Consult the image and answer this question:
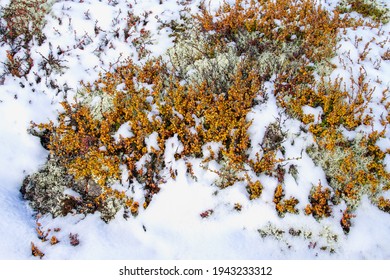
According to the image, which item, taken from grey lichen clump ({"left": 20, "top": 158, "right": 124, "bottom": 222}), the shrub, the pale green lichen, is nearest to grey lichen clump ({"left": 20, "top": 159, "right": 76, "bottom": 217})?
grey lichen clump ({"left": 20, "top": 158, "right": 124, "bottom": 222})

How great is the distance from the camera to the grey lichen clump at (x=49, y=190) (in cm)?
449

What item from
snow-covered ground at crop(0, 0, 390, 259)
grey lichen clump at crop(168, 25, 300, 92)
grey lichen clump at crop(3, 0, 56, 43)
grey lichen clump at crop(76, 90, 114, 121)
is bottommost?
snow-covered ground at crop(0, 0, 390, 259)

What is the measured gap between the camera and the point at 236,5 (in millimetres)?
6160

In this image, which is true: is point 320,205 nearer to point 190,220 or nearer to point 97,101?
point 190,220

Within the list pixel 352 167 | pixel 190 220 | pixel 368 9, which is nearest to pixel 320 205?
pixel 352 167

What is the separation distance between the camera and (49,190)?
4625 millimetres

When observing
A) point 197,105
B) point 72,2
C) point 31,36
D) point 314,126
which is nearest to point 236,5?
point 197,105

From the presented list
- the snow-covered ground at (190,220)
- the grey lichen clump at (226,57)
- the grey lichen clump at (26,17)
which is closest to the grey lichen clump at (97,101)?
the snow-covered ground at (190,220)

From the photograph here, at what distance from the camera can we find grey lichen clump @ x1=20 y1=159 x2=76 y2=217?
4492 mm

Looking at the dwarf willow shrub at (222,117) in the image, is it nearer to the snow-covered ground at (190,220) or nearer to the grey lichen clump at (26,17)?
the snow-covered ground at (190,220)

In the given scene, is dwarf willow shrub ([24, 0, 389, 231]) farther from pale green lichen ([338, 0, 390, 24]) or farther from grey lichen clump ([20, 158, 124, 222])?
pale green lichen ([338, 0, 390, 24])

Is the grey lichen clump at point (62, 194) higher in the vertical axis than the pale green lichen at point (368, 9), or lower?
lower

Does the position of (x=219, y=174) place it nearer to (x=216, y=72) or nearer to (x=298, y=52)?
(x=216, y=72)

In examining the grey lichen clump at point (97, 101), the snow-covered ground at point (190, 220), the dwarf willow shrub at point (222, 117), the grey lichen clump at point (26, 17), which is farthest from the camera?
the grey lichen clump at point (26, 17)
